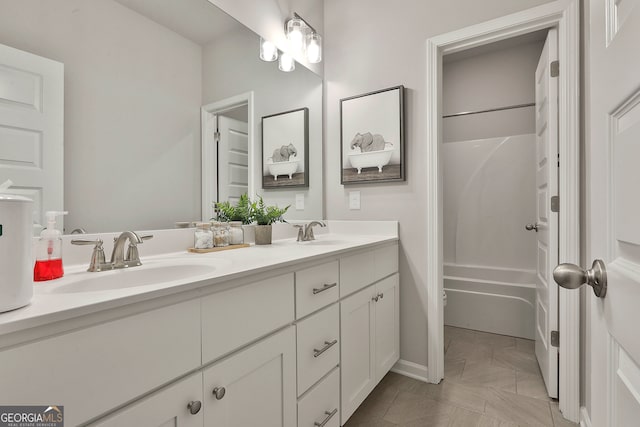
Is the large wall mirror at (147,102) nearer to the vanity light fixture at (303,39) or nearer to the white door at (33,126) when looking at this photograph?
the white door at (33,126)

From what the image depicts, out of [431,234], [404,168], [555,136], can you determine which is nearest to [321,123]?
[404,168]

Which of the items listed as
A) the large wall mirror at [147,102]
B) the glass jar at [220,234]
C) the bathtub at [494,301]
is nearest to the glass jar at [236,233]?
the glass jar at [220,234]

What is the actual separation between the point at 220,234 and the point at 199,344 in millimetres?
742

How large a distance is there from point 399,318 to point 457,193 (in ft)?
5.63

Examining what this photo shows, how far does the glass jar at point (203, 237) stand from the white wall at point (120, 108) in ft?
0.23

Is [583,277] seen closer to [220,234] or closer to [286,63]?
[220,234]

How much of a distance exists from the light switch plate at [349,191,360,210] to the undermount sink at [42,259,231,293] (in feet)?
3.96

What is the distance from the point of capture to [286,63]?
6.51ft

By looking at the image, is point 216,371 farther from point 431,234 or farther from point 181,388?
point 431,234

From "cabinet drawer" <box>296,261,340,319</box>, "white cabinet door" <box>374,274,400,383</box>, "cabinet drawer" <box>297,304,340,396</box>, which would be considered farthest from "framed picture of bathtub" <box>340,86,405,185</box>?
"cabinet drawer" <box>297,304,340,396</box>

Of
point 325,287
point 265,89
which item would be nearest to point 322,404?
point 325,287

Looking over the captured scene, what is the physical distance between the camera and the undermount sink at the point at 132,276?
82cm

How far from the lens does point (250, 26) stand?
5.61ft

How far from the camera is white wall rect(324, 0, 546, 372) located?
1900 mm
